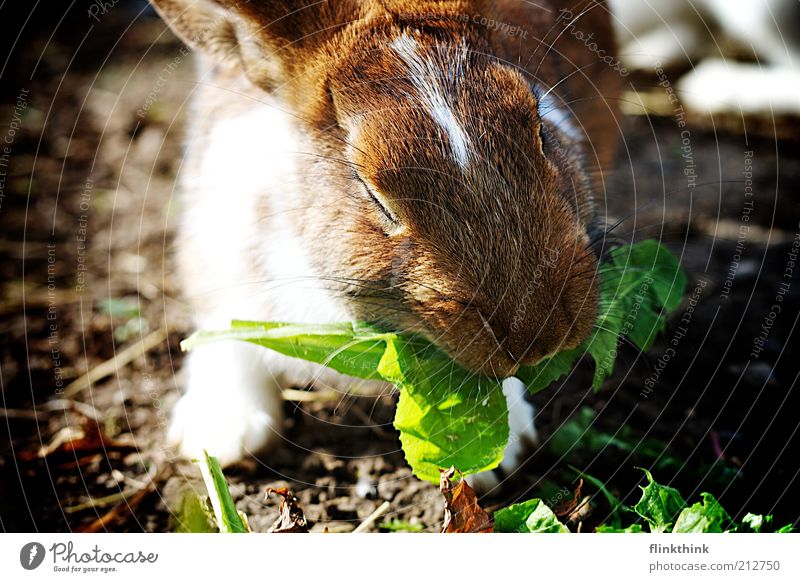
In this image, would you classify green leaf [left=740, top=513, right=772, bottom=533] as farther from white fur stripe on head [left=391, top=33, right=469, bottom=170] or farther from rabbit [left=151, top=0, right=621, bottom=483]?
white fur stripe on head [left=391, top=33, right=469, bottom=170]

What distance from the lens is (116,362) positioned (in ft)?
12.2

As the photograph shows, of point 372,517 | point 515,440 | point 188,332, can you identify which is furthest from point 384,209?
point 188,332

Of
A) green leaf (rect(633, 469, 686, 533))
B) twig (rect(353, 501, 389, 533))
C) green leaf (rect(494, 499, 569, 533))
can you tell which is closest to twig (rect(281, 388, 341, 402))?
twig (rect(353, 501, 389, 533))

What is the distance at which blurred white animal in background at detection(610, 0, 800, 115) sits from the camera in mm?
5125

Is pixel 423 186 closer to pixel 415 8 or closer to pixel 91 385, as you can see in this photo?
pixel 415 8

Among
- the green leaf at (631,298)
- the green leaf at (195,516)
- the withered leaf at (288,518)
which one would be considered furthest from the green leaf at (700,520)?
the green leaf at (195,516)

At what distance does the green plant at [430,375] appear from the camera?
2.46m

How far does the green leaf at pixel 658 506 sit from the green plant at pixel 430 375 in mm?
394

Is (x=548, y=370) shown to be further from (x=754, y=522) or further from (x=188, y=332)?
(x=188, y=332)

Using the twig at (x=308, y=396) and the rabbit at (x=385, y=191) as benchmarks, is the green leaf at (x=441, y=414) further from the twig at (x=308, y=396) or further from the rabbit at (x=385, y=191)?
the twig at (x=308, y=396)

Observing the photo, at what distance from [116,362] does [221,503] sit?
5.06ft

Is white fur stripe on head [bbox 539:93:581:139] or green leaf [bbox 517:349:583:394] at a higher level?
white fur stripe on head [bbox 539:93:581:139]

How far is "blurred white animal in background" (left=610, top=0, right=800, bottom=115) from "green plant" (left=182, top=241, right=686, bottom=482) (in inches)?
120
